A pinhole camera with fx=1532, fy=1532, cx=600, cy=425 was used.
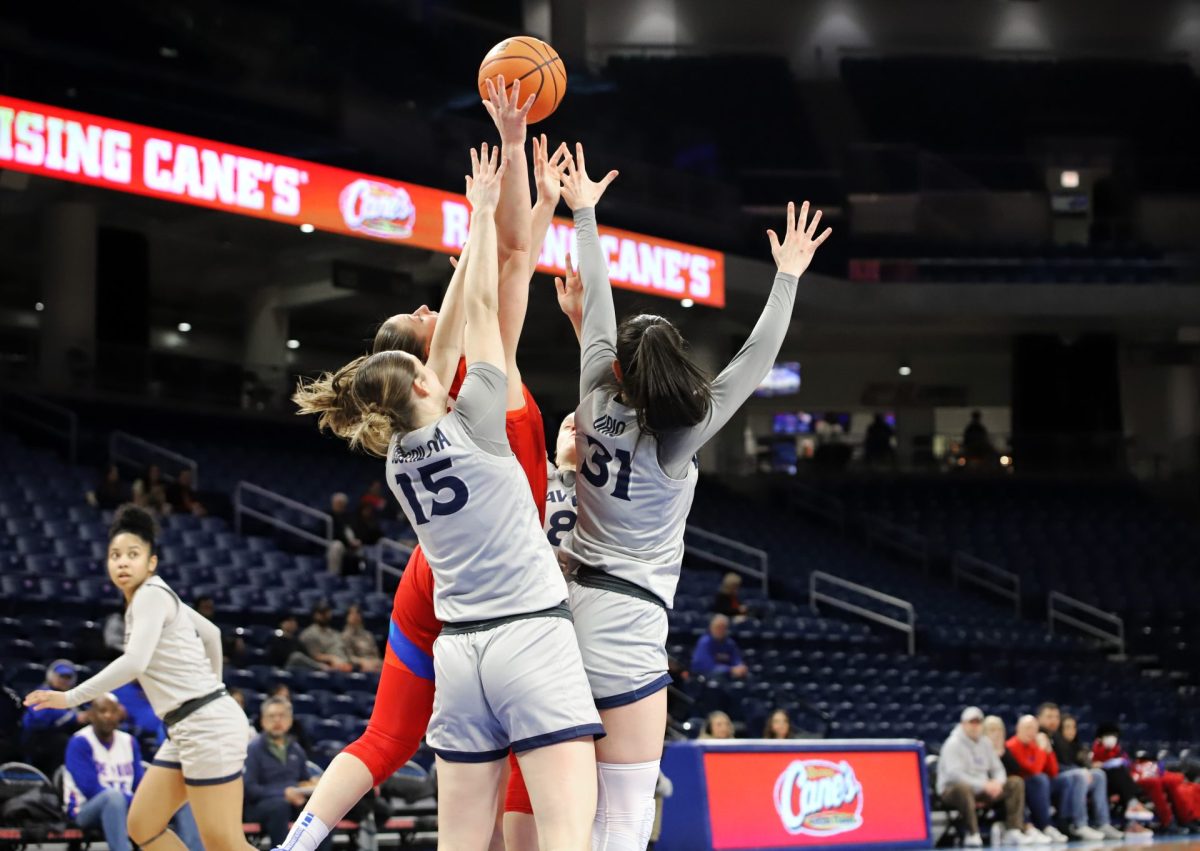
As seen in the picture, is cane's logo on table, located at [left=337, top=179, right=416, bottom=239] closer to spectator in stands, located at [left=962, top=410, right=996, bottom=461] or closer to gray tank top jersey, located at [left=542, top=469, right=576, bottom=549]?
spectator in stands, located at [left=962, top=410, right=996, bottom=461]

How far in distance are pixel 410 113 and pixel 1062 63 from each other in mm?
16616

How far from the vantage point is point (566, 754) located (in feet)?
11.8

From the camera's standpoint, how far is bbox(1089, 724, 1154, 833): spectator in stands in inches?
601

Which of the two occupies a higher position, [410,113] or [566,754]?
[410,113]

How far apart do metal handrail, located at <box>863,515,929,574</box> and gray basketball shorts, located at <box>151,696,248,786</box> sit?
20076 mm

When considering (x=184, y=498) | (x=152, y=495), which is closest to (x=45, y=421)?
(x=184, y=498)

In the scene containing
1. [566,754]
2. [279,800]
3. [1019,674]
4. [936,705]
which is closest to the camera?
[566,754]

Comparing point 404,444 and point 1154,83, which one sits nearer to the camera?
point 404,444

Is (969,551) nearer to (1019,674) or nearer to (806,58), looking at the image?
(1019,674)

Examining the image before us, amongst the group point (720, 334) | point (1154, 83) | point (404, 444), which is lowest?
point (404, 444)

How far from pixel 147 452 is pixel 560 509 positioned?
52.6ft

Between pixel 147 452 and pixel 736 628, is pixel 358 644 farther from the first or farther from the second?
pixel 147 452

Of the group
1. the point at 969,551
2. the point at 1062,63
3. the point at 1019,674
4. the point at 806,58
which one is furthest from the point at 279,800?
the point at 1062,63

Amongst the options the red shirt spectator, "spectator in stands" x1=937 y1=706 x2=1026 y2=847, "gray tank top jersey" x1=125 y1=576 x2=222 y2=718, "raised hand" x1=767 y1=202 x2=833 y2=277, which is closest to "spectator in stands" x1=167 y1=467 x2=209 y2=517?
"spectator in stands" x1=937 y1=706 x2=1026 y2=847
